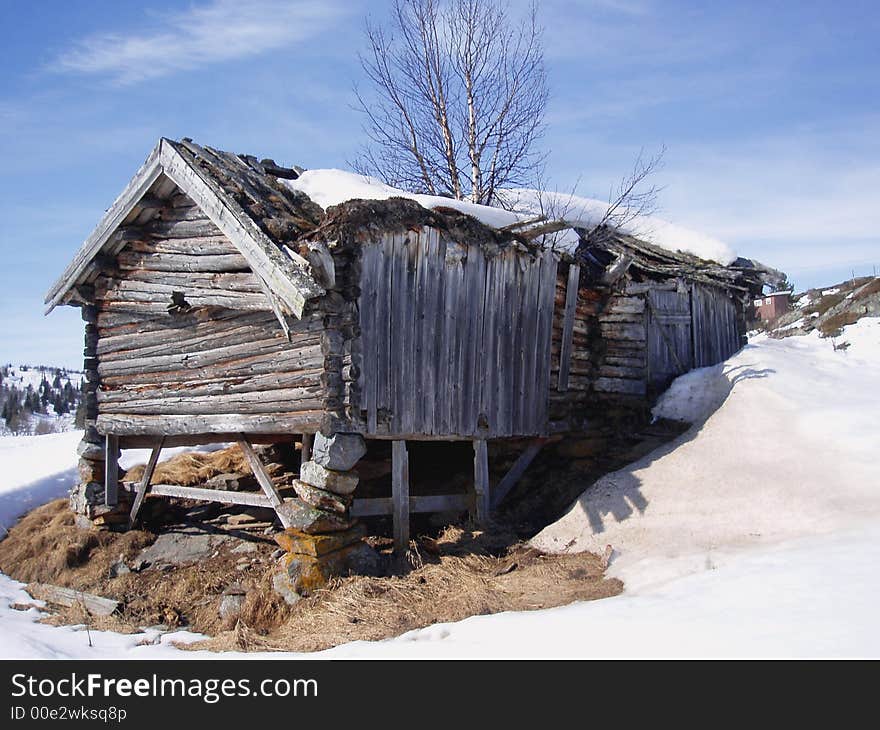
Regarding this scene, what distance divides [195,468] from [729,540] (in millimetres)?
10066

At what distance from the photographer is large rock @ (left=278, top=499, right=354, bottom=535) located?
8.41 m

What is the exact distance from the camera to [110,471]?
38.6 feet

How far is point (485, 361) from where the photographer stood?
1008cm

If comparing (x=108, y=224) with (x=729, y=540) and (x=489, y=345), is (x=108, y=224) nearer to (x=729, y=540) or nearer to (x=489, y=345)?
(x=489, y=345)

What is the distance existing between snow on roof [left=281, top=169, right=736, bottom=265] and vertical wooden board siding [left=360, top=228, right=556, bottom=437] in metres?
0.74

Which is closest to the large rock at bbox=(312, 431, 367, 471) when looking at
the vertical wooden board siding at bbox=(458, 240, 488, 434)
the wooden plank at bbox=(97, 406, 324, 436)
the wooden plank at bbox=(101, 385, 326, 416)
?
the wooden plank at bbox=(97, 406, 324, 436)

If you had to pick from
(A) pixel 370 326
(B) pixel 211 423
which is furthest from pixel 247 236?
(B) pixel 211 423

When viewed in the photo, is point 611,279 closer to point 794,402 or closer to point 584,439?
point 584,439

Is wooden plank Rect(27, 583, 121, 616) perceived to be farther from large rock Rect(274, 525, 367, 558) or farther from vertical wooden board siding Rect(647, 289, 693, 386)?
vertical wooden board siding Rect(647, 289, 693, 386)

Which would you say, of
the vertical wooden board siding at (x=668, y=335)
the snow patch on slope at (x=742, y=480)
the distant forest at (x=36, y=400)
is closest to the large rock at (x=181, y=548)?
the snow patch on slope at (x=742, y=480)

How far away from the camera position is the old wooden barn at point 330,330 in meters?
8.64

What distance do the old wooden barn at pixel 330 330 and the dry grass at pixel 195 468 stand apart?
0.97 meters

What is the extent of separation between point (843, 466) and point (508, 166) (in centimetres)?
1244
